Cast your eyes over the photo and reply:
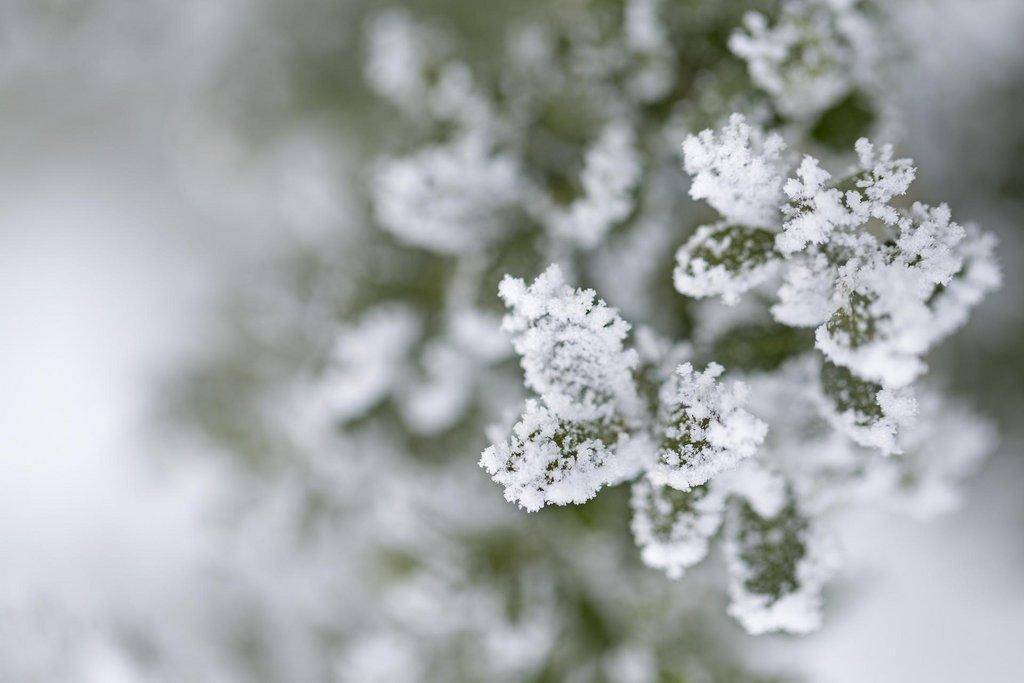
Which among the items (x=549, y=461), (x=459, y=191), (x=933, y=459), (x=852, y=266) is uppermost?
(x=459, y=191)

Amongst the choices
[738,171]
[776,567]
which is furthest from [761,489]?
[738,171]

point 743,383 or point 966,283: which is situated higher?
point 966,283

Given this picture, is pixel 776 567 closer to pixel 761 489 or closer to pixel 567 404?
pixel 761 489

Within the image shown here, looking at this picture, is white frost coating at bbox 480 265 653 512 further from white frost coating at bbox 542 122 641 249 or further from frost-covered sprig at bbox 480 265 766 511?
white frost coating at bbox 542 122 641 249

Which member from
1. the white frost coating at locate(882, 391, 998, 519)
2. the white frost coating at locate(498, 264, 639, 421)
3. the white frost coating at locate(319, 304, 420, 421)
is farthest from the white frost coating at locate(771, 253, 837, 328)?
the white frost coating at locate(319, 304, 420, 421)

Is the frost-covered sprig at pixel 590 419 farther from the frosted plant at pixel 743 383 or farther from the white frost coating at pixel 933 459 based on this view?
the white frost coating at pixel 933 459

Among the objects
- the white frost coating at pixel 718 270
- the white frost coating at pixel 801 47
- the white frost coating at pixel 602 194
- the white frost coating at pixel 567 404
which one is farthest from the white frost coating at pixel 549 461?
the white frost coating at pixel 801 47
